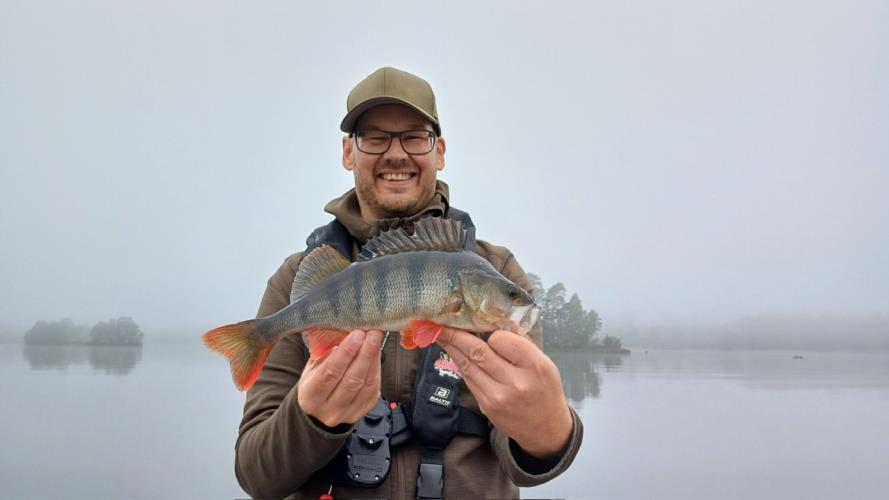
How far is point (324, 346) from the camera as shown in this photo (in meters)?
2.83

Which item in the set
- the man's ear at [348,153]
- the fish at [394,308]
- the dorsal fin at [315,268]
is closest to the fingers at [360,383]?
the fish at [394,308]

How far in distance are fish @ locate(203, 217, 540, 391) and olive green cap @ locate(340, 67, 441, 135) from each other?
1.18 meters

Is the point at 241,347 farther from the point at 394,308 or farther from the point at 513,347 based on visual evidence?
the point at 513,347

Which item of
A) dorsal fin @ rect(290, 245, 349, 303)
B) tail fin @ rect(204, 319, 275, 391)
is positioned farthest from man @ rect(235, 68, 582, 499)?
dorsal fin @ rect(290, 245, 349, 303)

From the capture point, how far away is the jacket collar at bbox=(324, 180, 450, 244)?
370 cm

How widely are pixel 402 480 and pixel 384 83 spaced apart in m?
2.35

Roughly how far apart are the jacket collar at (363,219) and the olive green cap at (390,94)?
1.50ft

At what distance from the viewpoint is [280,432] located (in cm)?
304

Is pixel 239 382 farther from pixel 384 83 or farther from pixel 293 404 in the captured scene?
pixel 384 83

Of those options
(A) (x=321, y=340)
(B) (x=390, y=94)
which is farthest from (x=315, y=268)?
(B) (x=390, y=94)

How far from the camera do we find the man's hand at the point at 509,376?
8.63ft

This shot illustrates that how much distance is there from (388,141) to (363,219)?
1.71ft

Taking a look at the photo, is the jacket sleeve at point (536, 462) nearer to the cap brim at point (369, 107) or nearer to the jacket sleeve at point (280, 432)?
the jacket sleeve at point (280, 432)

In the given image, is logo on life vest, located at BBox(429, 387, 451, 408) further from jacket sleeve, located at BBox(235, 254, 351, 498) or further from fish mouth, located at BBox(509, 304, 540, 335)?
fish mouth, located at BBox(509, 304, 540, 335)
